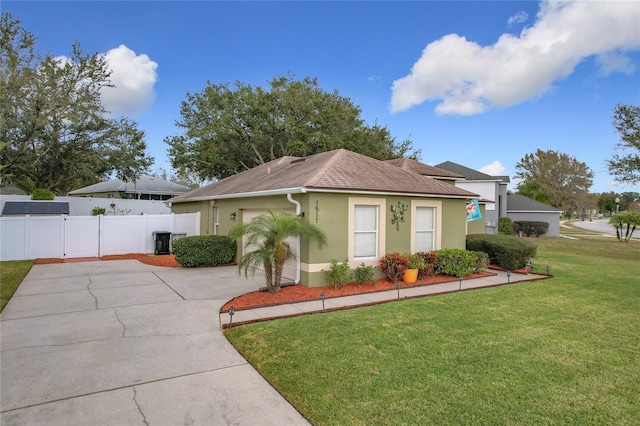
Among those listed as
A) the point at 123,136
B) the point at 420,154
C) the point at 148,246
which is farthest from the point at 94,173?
the point at 420,154

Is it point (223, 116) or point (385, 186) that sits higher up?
point (223, 116)

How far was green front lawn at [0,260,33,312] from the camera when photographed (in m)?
7.78

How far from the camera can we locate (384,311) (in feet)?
22.1

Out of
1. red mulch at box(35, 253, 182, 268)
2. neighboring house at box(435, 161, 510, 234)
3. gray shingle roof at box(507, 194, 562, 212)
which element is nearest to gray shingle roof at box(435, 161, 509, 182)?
neighboring house at box(435, 161, 510, 234)

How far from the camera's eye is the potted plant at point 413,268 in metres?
9.58

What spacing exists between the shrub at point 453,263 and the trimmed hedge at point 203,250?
6979mm

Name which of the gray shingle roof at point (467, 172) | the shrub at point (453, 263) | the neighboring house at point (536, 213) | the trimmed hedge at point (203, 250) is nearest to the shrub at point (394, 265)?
the shrub at point (453, 263)

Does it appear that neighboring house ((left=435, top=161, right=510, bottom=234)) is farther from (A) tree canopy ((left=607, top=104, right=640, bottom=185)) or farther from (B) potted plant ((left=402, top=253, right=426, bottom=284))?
(B) potted plant ((left=402, top=253, right=426, bottom=284))

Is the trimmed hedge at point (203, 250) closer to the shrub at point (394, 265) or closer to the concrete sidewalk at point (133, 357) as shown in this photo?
the concrete sidewalk at point (133, 357)

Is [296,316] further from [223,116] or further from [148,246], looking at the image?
[223,116]

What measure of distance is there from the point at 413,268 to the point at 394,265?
66cm

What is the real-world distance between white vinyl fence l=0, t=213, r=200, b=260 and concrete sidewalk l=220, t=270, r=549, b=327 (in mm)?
10454

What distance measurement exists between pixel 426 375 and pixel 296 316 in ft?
9.63

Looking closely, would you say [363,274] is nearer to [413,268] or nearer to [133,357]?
[413,268]
